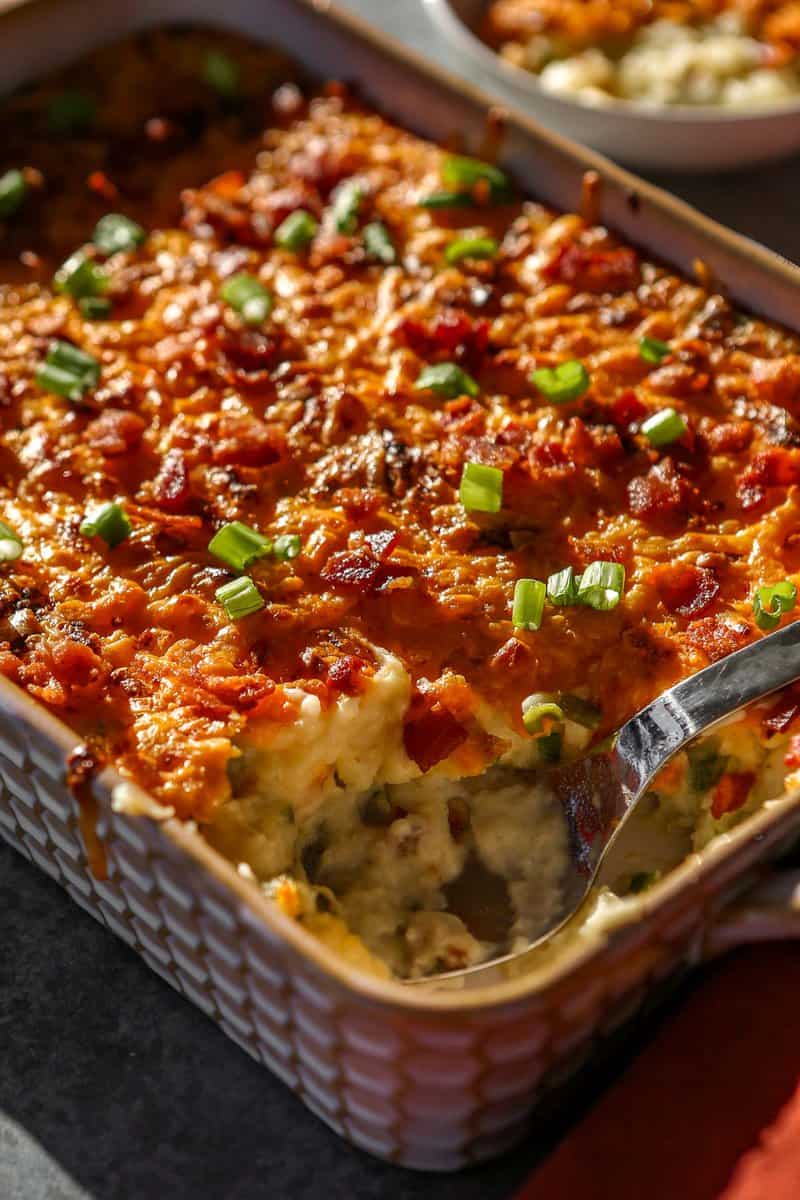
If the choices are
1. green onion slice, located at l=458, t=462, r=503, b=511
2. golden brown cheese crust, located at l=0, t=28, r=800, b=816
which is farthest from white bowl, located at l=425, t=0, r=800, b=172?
green onion slice, located at l=458, t=462, r=503, b=511

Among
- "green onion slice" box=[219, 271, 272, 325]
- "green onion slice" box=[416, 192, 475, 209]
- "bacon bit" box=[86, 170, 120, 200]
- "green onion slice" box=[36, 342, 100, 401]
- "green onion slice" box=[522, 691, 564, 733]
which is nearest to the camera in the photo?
"green onion slice" box=[522, 691, 564, 733]

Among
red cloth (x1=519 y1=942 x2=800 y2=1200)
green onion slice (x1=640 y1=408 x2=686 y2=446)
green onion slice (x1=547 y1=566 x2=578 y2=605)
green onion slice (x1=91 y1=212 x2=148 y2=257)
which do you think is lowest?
red cloth (x1=519 y1=942 x2=800 y2=1200)

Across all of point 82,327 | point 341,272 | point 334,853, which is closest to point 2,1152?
point 334,853

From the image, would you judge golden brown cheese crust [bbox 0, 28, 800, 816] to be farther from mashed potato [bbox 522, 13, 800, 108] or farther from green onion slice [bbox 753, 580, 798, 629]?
mashed potato [bbox 522, 13, 800, 108]

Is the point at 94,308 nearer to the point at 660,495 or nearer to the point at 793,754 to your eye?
the point at 660,495

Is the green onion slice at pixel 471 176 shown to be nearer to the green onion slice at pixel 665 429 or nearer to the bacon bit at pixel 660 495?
the green onion slice at pixel 665 429

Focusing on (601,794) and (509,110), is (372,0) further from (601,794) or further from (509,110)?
(601,794)
